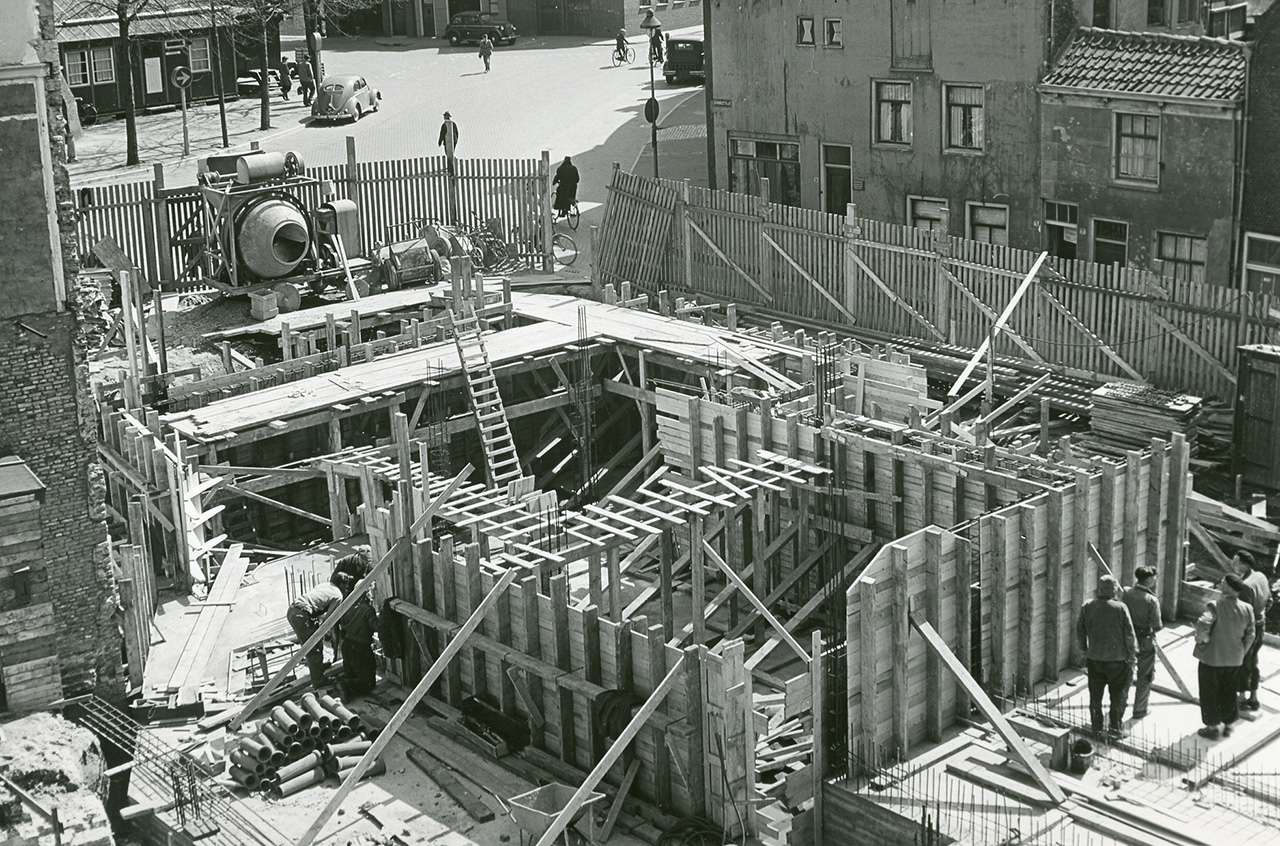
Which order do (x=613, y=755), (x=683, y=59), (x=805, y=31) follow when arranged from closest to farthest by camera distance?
(x=613, y=755)
(x=805, y=31)
(x=683, y=59)

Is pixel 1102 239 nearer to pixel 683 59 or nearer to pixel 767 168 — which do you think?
pixel 767 168

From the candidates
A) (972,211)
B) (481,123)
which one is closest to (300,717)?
(972,211)

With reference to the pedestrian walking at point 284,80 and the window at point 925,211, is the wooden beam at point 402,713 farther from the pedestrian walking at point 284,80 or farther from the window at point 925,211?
the pedestrian walking at point 284,80

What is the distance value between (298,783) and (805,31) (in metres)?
26.4

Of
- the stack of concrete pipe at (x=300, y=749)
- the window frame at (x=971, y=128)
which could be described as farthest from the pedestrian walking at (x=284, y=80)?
the stack of concrete pipe at (x=300, y=749)

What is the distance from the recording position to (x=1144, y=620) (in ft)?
66.4

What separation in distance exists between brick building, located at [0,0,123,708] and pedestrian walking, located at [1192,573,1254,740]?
13437 mm

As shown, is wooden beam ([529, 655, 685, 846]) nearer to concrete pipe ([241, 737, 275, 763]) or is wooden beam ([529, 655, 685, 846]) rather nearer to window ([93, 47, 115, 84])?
concrete pipe ([241, 737, 275, 763])

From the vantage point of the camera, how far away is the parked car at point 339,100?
56.4 m

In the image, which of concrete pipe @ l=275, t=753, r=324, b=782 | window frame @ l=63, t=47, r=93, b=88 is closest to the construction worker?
concrete pipe @ l=275, t=753, r=324, b=782

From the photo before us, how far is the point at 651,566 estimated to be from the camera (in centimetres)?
2775

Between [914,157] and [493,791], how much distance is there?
2364 cm

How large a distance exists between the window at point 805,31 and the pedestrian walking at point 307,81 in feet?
75.8

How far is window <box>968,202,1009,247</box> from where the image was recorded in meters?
38.6
